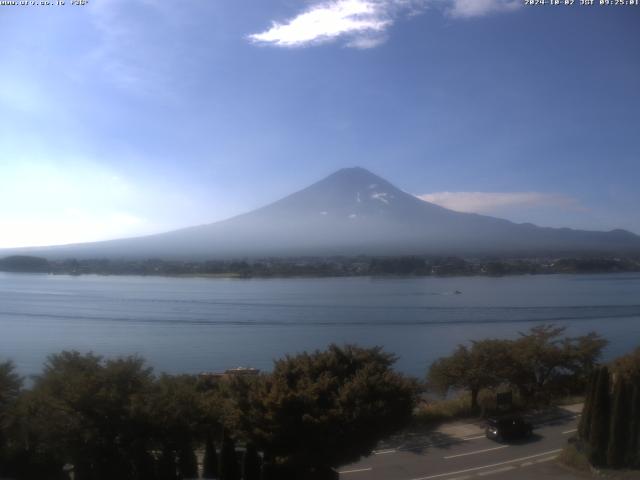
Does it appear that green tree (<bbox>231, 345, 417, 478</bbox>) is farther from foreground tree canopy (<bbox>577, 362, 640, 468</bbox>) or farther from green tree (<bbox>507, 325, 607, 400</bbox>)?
green tree (<bbox>507, 325, 607, 400</bbox>)

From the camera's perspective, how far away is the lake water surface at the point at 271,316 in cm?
1365

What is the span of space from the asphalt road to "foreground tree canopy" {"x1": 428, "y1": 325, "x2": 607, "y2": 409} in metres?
1.84

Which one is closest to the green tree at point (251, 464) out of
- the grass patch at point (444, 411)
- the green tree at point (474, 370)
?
the grass patch at point (444, 411)

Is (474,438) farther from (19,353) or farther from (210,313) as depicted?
(210,313)

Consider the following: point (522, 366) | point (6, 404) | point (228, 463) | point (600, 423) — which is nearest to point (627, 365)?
point (522, 366)

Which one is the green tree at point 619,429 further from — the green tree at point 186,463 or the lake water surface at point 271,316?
the lake water surface at point 271,316

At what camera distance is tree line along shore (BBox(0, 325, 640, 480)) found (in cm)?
506

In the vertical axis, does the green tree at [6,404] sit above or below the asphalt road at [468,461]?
above

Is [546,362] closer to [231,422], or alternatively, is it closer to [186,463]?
[231,422]

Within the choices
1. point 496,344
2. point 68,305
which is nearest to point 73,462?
point 496,344

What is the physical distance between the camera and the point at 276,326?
16328mm

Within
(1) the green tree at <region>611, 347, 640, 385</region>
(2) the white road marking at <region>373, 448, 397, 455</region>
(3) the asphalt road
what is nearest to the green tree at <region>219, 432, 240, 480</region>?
(3) the asphalt road

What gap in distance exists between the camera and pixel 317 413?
499cm

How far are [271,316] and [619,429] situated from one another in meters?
13.1
